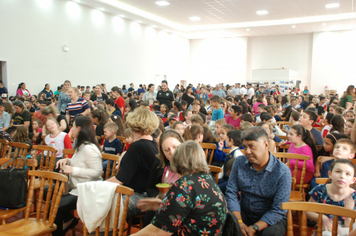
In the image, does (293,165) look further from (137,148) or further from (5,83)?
(5,83)

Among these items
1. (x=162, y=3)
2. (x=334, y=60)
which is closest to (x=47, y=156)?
(x=162, y=3)

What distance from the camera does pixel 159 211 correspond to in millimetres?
1635

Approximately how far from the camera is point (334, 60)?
19719mm

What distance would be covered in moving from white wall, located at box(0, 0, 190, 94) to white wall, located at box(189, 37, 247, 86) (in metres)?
4.75

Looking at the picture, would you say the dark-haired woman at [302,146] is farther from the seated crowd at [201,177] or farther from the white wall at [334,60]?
the white wall at [334,60]

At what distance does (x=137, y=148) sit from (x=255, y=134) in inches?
41.6

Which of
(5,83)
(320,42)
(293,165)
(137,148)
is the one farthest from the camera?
(320,42)

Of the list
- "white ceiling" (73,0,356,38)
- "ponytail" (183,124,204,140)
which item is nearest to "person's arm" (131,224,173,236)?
"ponytail" (183,124,204,140)

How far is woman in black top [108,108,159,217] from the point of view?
99.4 inches

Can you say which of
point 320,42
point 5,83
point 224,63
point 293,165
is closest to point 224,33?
point 224,63

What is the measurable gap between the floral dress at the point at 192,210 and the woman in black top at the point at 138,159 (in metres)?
0.94

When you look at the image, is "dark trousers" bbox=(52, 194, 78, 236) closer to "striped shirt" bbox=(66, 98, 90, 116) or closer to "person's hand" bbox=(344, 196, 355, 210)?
"person's hand" bbox=(344, 196, 355, 210)

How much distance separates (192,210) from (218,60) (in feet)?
74.1

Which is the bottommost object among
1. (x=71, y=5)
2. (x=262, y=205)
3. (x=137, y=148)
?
(x=262, y=205)
